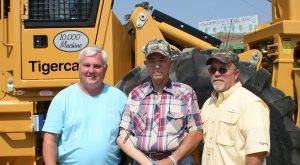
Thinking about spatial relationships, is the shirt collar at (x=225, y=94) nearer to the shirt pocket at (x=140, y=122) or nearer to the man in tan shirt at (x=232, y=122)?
the man in tan shirt at (x=232, y=122)

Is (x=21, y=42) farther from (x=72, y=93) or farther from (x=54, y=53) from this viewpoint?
(x=72, y=93)

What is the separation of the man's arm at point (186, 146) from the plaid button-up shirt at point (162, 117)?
0.03 meters

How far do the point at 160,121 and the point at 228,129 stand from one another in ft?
1.39

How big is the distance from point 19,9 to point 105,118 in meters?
1.85

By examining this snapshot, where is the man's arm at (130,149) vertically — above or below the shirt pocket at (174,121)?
below

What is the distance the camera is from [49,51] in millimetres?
4082

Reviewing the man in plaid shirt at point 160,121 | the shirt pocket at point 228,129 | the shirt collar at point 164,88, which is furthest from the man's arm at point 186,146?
the shirt collar at point 164,88

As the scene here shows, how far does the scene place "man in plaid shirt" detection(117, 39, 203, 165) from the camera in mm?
2727

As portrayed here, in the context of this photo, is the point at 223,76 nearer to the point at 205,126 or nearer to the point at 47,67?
the point at 205,126

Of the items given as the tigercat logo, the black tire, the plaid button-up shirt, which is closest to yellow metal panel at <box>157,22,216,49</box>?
the black tire

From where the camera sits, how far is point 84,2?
4148 mm

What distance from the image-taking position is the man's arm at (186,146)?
8.83 ft

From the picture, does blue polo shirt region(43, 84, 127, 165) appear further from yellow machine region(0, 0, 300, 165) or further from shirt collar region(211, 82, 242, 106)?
yellow machine region(0, 0, 300, 165)

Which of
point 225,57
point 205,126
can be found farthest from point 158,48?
point 205,126
